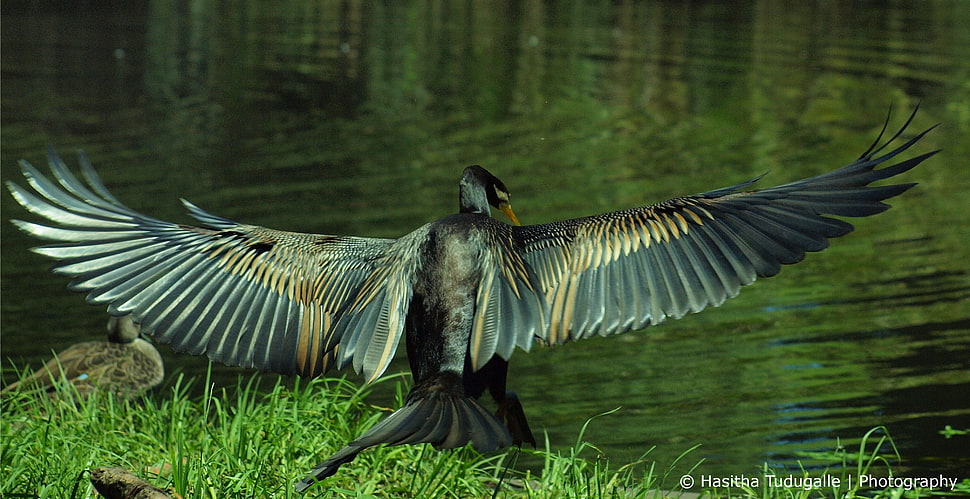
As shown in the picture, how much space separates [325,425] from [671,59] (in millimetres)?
16568

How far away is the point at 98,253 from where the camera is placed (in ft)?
14.5

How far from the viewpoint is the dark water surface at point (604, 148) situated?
7.16 m

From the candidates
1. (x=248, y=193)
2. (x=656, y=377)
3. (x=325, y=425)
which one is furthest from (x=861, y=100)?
(x=325, y=425)

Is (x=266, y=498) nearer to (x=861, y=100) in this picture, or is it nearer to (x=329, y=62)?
(x=861, y=100)

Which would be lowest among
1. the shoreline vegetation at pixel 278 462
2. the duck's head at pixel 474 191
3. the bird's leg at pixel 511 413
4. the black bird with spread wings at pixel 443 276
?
the shoreline vegetation at pixel 278 462

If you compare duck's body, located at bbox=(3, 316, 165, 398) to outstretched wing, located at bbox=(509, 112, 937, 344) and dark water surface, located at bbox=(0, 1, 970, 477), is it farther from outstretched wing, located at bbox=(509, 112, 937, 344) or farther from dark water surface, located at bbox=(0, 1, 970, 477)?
outstretched wing, located at bbox=(509, 112, 937, 344)

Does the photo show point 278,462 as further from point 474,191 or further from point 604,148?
point 604,148

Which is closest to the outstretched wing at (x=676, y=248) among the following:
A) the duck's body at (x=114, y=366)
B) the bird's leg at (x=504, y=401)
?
the bird's leg at (x=504, y=401)

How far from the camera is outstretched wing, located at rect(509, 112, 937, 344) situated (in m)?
4.07

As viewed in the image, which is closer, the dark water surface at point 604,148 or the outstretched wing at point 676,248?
the outstretched wing at point 676,248

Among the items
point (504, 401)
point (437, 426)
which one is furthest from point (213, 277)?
point (437, 426)

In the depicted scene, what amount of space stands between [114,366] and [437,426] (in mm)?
3973

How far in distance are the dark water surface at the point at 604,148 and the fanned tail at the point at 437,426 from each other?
98.1 inches

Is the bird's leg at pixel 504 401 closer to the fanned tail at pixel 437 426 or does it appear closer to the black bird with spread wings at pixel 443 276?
the black bird with spread wings at pixel 443 276
